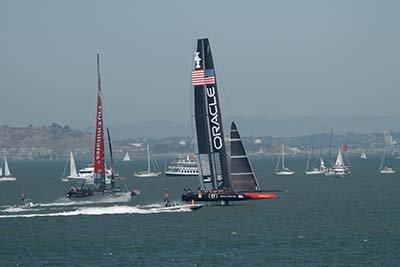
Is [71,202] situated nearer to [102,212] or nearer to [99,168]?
[99,168]

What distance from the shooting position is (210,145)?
91.7m

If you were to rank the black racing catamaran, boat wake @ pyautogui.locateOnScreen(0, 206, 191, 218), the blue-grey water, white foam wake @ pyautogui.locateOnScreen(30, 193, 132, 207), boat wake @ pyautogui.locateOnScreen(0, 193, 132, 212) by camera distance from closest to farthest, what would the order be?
the blue-grey water
boat wake @ pyautogui.locateOnScreen(0, 206, 191, 218)
the black racing catamaran
boat wake @ pyautogui.locateOnScreen(0, 193, 132, 212)
white foam wake @ pyautogui.locateOnScreen(30, 193, 132, 207)

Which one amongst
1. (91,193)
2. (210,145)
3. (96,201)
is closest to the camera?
(210,145)

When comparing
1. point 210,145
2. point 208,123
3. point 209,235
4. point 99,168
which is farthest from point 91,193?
point 209,235

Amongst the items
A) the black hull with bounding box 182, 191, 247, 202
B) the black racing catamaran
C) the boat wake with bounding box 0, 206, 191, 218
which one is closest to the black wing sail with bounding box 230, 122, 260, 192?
the black racing catamaran

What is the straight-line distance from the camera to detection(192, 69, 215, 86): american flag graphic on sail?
90.7 meters

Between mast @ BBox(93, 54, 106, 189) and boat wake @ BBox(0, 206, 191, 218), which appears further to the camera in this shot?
mast @ BBox(93, 54, 106, 189)

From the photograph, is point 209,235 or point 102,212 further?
point 102,212

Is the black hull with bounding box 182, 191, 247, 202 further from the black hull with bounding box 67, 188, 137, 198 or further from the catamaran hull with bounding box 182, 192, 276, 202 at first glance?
the black hull with bounding box 67, 188, 137, 198

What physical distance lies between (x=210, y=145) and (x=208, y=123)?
232 centimetres

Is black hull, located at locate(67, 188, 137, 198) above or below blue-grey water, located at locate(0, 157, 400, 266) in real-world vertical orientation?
above

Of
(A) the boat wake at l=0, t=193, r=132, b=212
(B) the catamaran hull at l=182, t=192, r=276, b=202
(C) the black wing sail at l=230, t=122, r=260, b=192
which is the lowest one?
(A) the boat wake at l=0, t=193, r=132, b=212

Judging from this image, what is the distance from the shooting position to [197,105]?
91000 millimetres

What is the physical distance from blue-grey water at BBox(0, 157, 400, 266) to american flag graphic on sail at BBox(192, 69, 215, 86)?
41.5ft
